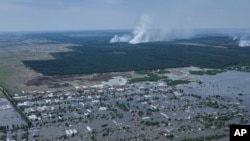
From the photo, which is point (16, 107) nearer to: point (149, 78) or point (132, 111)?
point (132, 111)

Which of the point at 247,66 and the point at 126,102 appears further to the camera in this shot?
the point at 247,66

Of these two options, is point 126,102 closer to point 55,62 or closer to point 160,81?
point 160,81

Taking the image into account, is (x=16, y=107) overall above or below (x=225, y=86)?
below

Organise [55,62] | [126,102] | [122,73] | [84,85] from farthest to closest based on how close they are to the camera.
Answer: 1. [55,62]
2. [122,73]
3. [84,85]
4. [126,102]

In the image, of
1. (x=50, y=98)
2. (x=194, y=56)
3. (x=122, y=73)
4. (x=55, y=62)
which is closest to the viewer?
Answer: (x=50, y=98)

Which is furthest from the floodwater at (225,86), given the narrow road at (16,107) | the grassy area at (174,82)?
the narrow road at (16,107)

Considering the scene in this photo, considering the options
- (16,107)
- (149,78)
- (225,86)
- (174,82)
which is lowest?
(16,107)

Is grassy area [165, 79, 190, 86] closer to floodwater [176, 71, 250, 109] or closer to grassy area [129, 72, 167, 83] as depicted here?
floodwater [176, 71, 250, 109]

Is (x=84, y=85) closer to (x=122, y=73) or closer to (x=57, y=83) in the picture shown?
(x=57, y=83)

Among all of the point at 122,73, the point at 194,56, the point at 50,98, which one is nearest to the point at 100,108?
the point at 50,98

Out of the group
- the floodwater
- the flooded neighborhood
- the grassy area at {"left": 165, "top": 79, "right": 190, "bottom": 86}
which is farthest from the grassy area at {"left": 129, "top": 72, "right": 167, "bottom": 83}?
the floodwater

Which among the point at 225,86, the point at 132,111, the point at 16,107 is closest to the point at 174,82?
the point at 225,86
